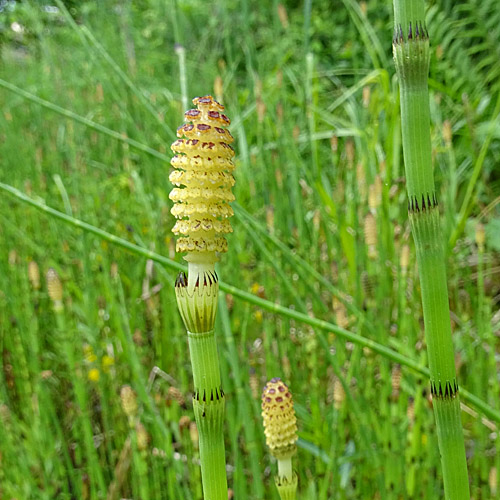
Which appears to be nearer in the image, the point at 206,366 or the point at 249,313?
the point at 206,366

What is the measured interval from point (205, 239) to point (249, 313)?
29.5 inches

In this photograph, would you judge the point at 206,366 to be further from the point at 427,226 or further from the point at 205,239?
the point at 427,226

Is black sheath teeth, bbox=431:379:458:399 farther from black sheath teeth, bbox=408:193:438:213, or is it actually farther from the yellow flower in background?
the yellow flower in background

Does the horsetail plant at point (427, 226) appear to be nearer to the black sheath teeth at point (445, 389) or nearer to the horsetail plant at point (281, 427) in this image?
the black sheath teeth at point (445, 389)

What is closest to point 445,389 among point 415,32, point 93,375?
point 415,32

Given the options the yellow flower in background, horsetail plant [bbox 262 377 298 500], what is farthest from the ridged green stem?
the yellow flower in background

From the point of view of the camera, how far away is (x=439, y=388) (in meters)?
0.49

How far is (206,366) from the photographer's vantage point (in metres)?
0.43

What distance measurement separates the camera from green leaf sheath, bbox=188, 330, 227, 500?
0.44m

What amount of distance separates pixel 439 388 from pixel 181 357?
0.72 meters

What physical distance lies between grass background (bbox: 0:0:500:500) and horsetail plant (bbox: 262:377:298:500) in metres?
0.12

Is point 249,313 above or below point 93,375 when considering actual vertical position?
above

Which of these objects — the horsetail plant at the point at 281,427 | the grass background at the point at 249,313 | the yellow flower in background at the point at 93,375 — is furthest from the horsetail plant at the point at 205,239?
the yellow flower in background at the point at 93,375

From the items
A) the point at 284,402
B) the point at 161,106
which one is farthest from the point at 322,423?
the point at 161,106
